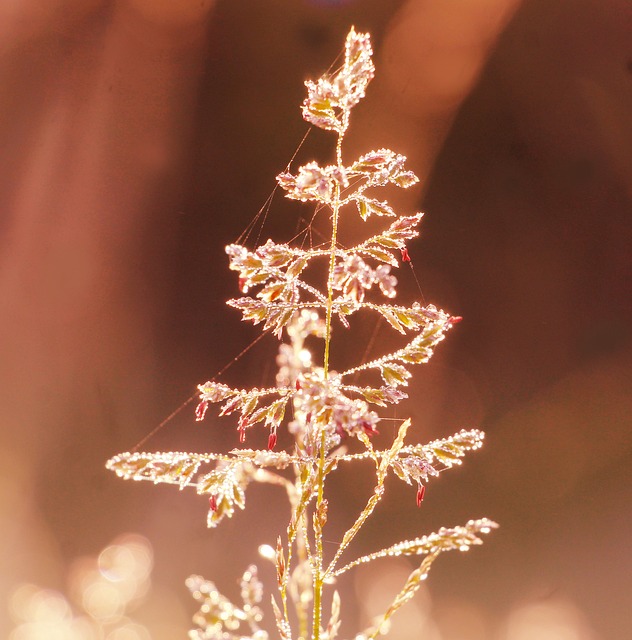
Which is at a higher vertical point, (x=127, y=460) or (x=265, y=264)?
(x=265, y=264)

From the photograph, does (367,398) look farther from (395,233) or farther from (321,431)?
(395,233)

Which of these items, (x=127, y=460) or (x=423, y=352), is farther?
(x=423, y=352)

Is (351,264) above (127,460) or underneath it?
above

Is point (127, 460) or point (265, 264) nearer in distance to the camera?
point (127, 460)

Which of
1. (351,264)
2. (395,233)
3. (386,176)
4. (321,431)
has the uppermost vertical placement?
(386,176)

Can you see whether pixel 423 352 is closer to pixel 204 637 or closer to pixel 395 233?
pixel 395 233

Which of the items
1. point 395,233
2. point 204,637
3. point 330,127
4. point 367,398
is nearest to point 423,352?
point 367,398

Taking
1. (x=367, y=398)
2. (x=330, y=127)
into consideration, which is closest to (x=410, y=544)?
(x=367, y=398)

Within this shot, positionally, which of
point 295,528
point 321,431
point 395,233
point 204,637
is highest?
point 395,233

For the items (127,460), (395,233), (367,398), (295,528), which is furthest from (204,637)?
(395,233)
